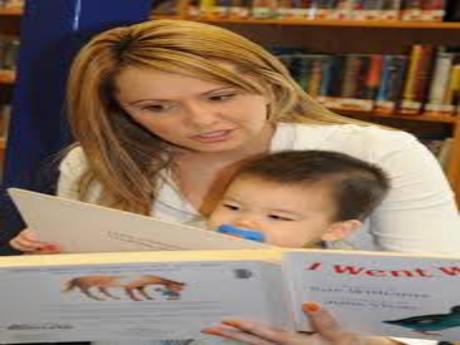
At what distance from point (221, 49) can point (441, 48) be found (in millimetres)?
1336

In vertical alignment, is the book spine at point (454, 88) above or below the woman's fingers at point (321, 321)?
above

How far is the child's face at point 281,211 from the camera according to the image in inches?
39.6

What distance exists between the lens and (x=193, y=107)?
1098mm

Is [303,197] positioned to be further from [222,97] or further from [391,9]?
[391,9]

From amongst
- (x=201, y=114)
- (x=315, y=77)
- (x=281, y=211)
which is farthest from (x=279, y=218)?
(x=315, y=77)

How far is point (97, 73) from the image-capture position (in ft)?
3.84

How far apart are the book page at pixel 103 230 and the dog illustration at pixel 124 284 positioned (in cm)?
5

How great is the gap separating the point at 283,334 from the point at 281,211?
21cm

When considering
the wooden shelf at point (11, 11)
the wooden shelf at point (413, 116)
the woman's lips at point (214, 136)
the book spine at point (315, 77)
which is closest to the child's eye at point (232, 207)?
the woman's lips at point (214, 136)

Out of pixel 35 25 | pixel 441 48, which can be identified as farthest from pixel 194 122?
pixel 441 48

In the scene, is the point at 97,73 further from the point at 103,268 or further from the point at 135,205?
the point at 103,268

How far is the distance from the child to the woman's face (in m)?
0.07

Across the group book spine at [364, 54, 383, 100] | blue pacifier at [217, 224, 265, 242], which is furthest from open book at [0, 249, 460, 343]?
book spine at [364, 54, 383, 100]

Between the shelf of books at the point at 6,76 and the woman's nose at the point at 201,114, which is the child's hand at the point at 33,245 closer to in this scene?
the woman's nose at the point at 201,114
